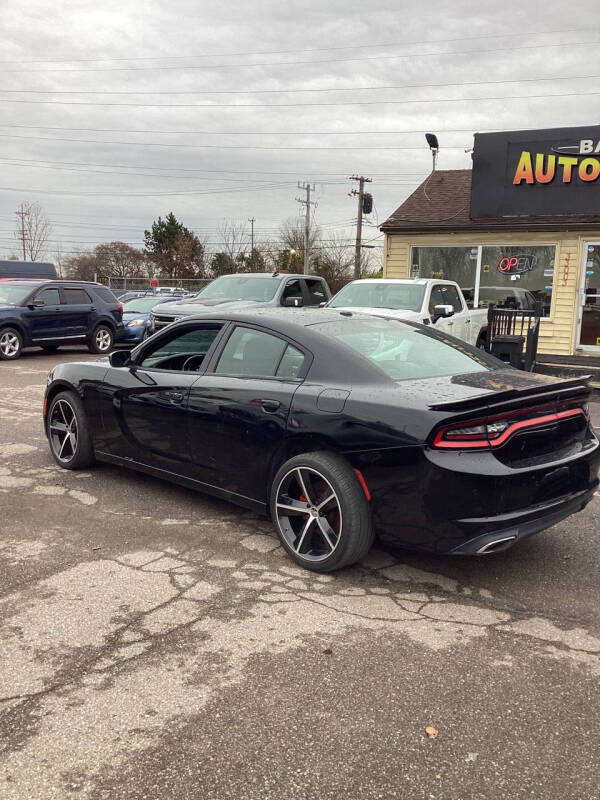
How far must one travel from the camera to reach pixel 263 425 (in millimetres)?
4188

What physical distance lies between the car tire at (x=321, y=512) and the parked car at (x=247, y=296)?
8.28 metres

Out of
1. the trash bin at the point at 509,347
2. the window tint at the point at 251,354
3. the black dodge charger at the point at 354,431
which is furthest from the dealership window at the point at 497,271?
the window tint at the point at 251,354

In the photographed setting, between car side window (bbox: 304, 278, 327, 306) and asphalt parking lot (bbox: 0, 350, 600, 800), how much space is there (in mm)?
9223

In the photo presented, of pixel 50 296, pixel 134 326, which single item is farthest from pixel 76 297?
pixel 134 326

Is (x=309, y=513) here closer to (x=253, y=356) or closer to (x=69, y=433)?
(x=253, y=356)

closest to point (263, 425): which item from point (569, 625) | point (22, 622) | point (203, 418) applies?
point (203, 418)

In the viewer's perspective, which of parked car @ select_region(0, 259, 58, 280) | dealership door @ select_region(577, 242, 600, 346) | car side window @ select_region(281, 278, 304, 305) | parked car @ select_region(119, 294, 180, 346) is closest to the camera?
car side window @ select_region(281, 278, 304, 305)

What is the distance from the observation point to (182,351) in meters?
5.21

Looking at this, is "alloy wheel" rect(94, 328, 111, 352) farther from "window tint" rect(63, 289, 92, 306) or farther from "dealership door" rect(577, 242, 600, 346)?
"dealership door" rect(577, 242, 600, 346)

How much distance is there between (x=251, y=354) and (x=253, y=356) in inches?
1.1

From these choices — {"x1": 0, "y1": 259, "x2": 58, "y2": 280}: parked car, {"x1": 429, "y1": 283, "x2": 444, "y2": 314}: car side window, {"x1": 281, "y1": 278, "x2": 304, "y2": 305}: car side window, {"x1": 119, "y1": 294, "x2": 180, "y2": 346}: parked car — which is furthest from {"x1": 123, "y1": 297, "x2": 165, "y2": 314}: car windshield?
{"x1": 429, "y1": 283, "x2": 444, "y2": 314}: car side window

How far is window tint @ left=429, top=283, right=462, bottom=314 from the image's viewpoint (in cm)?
1138

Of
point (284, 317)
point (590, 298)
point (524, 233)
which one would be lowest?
point (590, 298)

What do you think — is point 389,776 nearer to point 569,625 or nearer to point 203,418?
point 569,625
